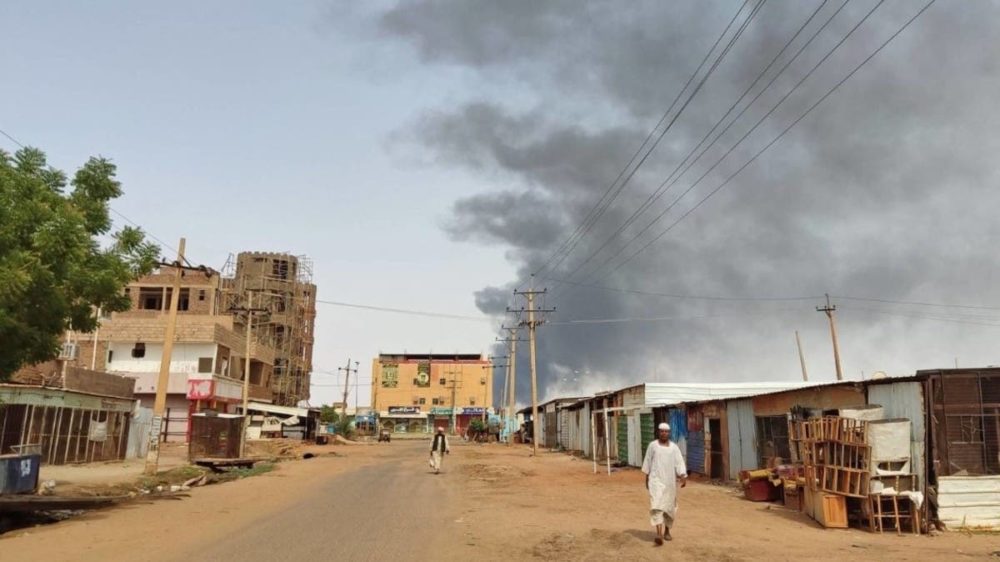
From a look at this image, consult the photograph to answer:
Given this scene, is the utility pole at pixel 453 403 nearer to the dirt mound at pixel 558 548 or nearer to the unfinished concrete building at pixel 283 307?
the unfinished concrete building at pixel 283 307

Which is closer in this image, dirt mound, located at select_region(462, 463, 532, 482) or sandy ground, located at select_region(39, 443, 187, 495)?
sandy ground, located at select_region(39, 443, 187, 495)

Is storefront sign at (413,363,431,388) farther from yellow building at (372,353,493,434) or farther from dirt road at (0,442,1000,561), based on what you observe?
dirt road at (0,442,1000,561)

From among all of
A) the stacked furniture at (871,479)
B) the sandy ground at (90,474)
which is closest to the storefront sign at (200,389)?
the sandy ground at (90,474)

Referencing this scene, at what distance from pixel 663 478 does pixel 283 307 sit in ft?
289

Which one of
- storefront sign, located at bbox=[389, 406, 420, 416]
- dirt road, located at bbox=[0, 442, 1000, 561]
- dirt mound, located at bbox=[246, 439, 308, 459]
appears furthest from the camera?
storefront sign, located at bbox=[389, 406, 420, 416]

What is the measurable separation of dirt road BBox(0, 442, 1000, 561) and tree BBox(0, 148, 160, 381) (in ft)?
12.1

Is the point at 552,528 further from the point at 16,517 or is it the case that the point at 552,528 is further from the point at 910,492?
the point at 16,517

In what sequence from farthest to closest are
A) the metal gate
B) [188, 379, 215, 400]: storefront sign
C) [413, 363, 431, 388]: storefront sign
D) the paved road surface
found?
1. [413, 363, 431, 388]: storefront sign
2. [188, 379, 215, 400]: storefront sign
3. the metal gate
4. the paved road surface

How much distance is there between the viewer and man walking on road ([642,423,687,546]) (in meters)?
11.2

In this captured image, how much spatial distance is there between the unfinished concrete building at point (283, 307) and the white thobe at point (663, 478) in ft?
252

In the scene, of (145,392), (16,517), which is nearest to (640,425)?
(16,517)

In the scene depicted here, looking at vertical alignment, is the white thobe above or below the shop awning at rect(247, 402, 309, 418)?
below

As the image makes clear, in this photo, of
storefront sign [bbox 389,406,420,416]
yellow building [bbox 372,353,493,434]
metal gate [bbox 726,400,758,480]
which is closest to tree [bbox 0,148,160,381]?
metal gate [bbox 726,400,758,480]

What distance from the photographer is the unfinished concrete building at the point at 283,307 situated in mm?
88062
